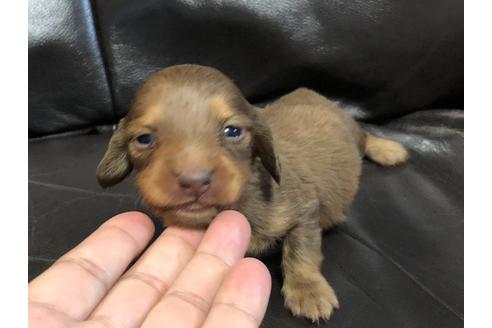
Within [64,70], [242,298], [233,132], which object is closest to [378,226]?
[233,132]

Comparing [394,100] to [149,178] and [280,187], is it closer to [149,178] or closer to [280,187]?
[280,187]

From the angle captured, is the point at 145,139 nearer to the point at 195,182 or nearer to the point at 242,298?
the point at 195,182

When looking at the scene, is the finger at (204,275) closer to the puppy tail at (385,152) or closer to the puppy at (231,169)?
the puppy at (231,169)

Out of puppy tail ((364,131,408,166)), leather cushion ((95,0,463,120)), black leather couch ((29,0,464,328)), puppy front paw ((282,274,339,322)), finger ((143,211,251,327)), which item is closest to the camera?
finger ((143,211,251,327))

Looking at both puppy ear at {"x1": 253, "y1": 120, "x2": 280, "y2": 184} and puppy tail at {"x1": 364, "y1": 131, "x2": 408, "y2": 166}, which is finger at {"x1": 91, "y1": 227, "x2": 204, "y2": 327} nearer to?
puppy ear at {"x1": 253, "y1": 120, "x2": 280, "y2": 184}

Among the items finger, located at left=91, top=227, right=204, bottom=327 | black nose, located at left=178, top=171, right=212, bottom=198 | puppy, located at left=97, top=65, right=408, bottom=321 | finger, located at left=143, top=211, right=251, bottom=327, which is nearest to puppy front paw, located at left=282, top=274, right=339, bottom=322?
puppy, located at left=97, top=65, right=408, bottom=321

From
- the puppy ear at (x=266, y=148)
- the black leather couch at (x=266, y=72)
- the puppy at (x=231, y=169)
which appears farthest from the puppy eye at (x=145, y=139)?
the black leather couch at (x=266, y=72)

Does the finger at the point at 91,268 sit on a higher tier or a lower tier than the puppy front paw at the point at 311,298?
higher

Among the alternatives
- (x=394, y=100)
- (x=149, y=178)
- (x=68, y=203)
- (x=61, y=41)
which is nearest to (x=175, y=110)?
(x=149, y=178)
